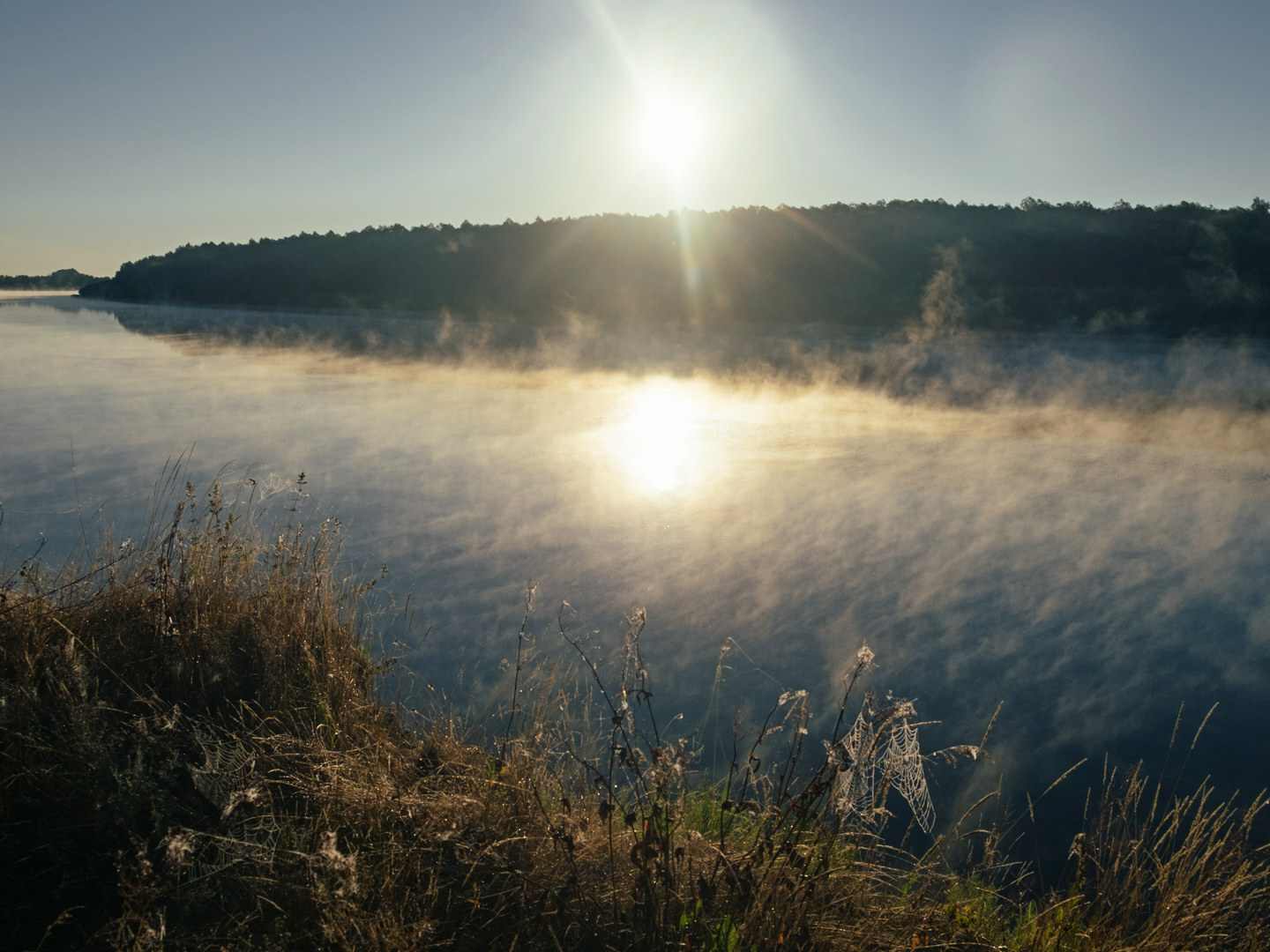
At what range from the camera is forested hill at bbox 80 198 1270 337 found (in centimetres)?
2328

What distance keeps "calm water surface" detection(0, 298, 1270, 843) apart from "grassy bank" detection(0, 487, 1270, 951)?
2.23ft

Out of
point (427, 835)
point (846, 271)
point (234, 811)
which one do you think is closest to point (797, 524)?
point (427, 835)

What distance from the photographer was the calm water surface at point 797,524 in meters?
3.90

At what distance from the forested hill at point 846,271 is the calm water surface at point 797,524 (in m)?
11.3

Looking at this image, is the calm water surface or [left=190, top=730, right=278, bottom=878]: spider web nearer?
[left=190, top=730, right=278, bottom=878]: spider web

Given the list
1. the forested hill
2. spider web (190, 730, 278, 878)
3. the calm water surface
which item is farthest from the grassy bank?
the forested hill

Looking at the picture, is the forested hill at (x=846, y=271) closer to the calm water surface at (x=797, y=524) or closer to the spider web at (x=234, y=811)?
the calm water surface at (x=797, y=524)

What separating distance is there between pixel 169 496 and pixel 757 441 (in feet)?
18.8

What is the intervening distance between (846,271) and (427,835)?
2933 cm

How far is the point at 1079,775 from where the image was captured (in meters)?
3.34

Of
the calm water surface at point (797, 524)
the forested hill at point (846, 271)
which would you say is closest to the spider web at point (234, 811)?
the calm water surface at point (797, 524)

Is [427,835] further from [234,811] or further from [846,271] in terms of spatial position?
[846,271]

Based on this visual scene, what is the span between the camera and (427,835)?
2.21m

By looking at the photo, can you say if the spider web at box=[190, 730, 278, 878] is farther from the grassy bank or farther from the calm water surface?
the calm water surface
